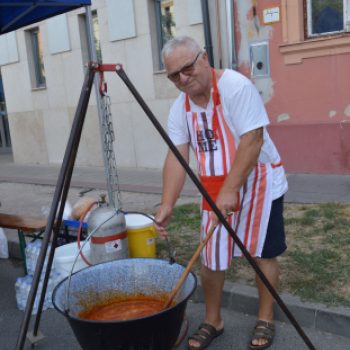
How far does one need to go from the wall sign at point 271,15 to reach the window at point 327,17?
471 millimetres

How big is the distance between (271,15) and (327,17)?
34.4 inches

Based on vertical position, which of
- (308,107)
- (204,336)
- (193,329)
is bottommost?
(193,329)

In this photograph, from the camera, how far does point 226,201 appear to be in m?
2.36

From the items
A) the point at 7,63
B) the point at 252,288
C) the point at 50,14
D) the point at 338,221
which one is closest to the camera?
the point at 252,288

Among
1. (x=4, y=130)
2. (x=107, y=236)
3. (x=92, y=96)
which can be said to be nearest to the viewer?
(x=107, y=236)

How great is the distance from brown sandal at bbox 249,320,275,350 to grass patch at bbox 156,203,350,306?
15.4 inches

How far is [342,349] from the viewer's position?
8.70ft

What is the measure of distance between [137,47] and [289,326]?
740cm

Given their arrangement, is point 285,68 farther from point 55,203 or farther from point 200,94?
point 55,203

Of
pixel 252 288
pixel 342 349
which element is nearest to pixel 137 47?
pixel 252 288

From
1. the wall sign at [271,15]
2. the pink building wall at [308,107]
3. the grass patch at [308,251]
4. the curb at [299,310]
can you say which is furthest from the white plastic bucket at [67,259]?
the wall sign at [271,15]

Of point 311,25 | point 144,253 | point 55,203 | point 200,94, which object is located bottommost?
point 144,253

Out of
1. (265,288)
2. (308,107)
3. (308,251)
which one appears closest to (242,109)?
(265,288)

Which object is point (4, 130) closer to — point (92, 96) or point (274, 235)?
point (92, 96)
